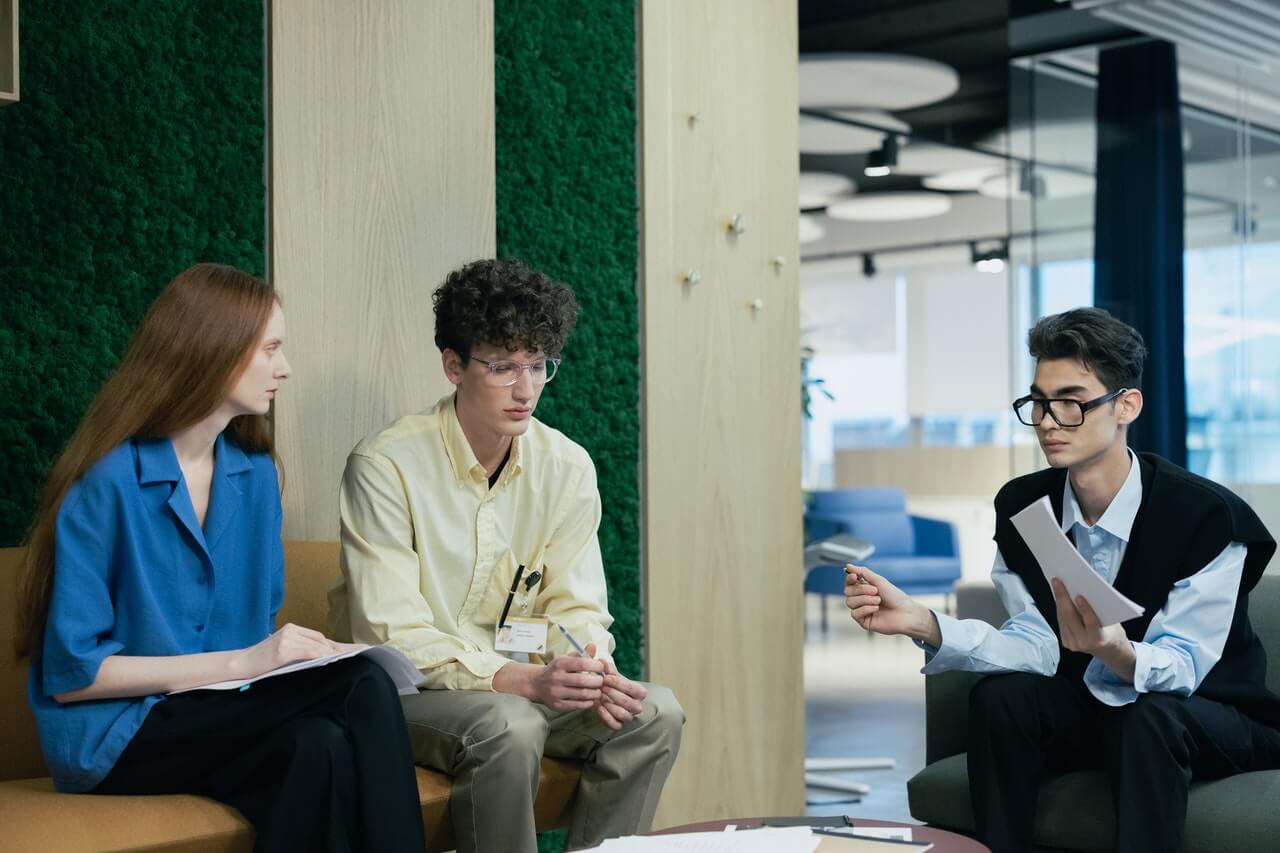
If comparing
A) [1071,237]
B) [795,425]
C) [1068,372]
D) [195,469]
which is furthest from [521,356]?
[1071,237]

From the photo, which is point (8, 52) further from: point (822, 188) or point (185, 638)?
point (822, 188)

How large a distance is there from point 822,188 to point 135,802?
8330 mm

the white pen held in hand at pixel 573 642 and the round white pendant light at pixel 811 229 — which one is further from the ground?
the round white pendant light at pixel 811 229

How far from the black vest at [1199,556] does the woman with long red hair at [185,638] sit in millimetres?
1358

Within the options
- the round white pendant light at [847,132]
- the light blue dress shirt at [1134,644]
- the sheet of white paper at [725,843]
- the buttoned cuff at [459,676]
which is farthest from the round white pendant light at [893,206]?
the sheet of white paper at [725,843]

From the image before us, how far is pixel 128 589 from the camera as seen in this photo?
2.16 m

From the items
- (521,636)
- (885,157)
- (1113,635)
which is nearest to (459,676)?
(521,636)

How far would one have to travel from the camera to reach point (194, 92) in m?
2.81

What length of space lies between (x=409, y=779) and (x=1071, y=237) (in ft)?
15.5

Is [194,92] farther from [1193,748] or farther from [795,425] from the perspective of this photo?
[1193,748]

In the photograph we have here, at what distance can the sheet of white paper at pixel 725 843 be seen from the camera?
1753 millimetres

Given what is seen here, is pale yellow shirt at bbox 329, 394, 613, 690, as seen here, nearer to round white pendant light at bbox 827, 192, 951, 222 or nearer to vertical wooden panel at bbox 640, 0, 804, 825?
vertical wooden panel at bbox 640, 0, 804, 825

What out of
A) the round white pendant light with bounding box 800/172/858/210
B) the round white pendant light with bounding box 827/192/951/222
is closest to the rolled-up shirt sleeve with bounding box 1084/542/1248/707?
the round white pendant light with bounding box 800/172/858/210

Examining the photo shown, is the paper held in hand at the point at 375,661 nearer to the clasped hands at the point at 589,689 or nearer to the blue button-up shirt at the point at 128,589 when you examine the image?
the blue button-up shirt at the point at 128,589
